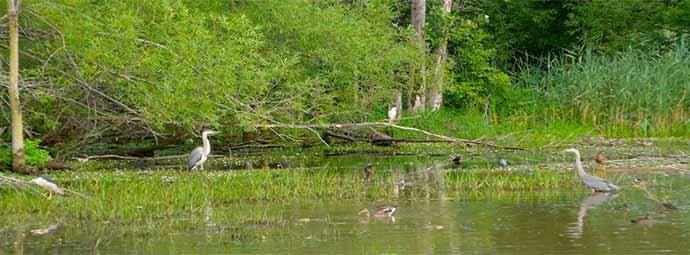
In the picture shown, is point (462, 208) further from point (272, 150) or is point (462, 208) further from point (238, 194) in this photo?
point (272, 150)

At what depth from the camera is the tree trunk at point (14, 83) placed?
18516 mm

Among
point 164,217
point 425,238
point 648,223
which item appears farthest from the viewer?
point 164,217

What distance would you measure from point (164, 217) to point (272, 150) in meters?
10.9

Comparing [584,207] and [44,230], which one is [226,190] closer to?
[44,230]

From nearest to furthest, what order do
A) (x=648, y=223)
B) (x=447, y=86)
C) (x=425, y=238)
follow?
(x=425, y=238)
(x=648, y=223)
(x=447, y=86)

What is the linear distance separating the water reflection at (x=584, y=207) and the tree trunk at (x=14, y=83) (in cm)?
797

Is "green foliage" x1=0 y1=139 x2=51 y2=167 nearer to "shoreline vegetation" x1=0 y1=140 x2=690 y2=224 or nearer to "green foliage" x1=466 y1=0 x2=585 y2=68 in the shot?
"shoreline vegetation" x1=0 y1=140 x2=690 y2=224

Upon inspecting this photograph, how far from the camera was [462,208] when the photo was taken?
52.1 feet

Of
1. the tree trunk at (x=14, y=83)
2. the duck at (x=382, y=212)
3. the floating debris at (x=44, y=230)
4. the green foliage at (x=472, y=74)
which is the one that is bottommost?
the floating debris at (x=44, y=230)

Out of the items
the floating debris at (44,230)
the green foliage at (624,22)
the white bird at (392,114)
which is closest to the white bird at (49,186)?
the floating debris at (44,230)

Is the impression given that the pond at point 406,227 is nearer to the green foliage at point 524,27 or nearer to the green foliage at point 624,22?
the green foliage at point 624,22

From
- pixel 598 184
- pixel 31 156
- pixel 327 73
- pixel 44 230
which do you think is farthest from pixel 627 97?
pixel 44 230

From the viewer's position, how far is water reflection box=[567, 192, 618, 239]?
1373 centimetres

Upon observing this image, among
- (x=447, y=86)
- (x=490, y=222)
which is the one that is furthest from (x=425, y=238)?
(x=447, y=86)
